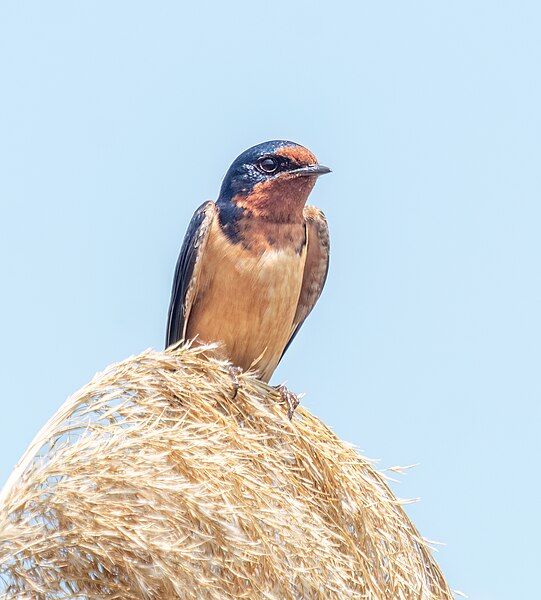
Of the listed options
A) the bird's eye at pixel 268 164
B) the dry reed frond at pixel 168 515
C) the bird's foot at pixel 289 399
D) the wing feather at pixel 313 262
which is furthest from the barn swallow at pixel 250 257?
the dry reed frond at pixel 168 515

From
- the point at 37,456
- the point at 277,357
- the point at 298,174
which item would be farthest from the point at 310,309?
the point at 37,456

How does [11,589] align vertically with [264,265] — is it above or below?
below

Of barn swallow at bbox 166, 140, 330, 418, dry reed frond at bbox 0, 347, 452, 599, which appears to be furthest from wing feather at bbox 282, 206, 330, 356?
dry reed frond at bbox 0, 347, 452, 599

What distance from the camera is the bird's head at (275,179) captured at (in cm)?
507

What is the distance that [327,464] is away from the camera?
3.69m

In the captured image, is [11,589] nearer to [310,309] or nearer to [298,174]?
[298,174]

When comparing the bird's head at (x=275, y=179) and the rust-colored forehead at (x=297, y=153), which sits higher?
the rust-colored forehead at (x=297, y=153)

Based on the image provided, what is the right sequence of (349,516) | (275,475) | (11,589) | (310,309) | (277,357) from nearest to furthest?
(11,589) < (275,475) < (349,516) < (277,357) < (310,309)

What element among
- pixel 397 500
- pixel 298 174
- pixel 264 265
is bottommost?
pixel 397 500

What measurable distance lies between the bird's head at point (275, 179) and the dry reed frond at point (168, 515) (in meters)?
1.73

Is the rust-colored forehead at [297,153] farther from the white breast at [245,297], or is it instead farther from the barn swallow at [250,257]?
the white breast at [245,297]

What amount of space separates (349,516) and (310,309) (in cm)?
227

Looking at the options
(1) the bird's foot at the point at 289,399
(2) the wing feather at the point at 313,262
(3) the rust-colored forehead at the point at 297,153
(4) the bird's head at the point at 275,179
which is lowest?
(1) the bird's foot at the point at 289,399

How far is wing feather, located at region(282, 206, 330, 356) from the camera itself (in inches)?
221
